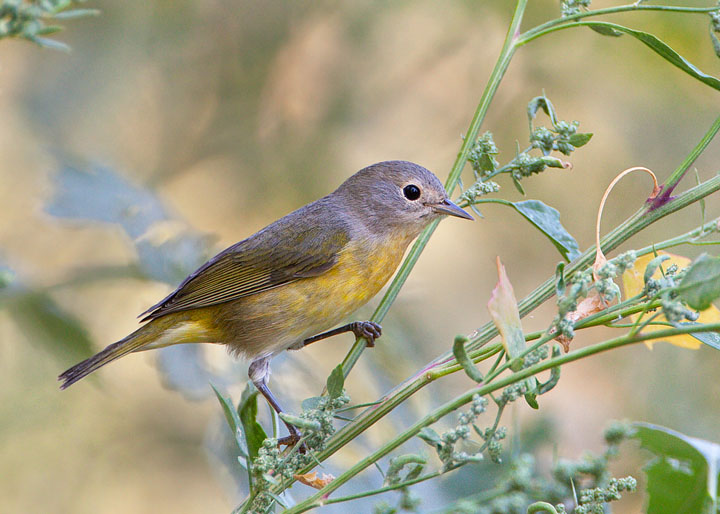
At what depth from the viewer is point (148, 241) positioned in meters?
3.22

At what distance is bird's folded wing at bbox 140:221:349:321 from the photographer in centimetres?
332

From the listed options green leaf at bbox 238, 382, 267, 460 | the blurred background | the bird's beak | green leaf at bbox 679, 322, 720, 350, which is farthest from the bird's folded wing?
green leaf at bbox 679, 322, 720, 350

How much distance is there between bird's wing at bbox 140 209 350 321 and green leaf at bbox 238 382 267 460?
155cm

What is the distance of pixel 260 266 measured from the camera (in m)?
3.48

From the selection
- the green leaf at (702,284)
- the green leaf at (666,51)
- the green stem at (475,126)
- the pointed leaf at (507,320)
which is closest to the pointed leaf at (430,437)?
the pointed leaf at (507,320)

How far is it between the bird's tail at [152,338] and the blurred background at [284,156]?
0.23 m

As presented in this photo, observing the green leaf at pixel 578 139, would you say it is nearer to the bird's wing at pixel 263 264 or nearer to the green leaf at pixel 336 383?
the green leaf at pixel 336 383

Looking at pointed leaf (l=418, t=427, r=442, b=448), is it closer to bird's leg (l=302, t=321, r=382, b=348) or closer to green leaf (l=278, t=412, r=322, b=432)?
green leaf (l=278, t=412, r=322, b=432)

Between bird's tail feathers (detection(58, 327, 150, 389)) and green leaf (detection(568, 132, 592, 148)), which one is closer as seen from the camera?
green leaf (detection(568, 132, 592, 148))

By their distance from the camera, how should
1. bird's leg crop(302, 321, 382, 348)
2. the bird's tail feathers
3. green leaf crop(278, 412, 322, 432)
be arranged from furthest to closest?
1. the bird's tail feathers
2. bird's leg crop(302, 321, 382, 348)
3. green leaf crop(278, 412, 322, 432)

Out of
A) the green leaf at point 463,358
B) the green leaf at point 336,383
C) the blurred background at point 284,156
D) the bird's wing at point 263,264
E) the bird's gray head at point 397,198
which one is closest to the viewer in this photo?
the green leaf at point 463,358

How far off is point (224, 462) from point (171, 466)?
280 cm

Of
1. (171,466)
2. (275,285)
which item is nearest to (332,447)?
(275,285)

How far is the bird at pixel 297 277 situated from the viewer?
127 inches
